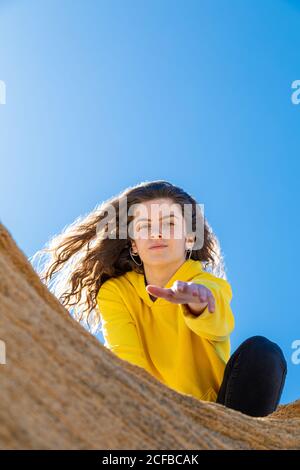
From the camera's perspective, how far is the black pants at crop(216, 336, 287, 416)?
3.05 metres

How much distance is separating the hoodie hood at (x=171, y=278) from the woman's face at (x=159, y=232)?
8 cm

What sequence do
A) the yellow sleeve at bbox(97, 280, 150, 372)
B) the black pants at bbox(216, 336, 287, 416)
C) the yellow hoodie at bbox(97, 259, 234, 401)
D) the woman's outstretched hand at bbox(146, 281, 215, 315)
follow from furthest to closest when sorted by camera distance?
the yellow sleeve at bbox(97, 280, 150, 372), the yellow hoodie at bbox(97, 259, 234, 401), the black pants at bbox(216, 336, 287, 416), the woman's outstretched hand at bbox(146, 281, 215, 315)

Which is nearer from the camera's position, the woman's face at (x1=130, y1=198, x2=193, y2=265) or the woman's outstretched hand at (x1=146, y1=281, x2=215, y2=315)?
the woman's outstretched hand at (x1=146, y1=281, x2=215, y2=315)

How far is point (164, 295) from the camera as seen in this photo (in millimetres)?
2570

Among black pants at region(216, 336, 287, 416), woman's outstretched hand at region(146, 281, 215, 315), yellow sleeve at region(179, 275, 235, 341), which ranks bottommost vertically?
black pants at region(216, 336, 287, 416)

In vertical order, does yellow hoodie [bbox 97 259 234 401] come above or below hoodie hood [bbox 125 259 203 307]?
below

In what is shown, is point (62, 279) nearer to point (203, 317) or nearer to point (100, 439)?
point (203, 317)

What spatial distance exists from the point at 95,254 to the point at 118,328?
2.85 feet

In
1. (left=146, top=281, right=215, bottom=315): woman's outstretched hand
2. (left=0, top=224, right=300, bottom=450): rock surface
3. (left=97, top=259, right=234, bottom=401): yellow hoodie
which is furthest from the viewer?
(left=97, top=259, right=234, bottom=401): yellow hoodie

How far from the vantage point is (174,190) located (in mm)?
4598

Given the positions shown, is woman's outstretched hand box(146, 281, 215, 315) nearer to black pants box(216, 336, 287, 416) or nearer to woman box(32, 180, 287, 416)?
woman box(32, 180, 287, 416)

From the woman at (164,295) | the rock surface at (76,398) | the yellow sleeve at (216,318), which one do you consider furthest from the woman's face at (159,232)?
the rock surface at (76,398)

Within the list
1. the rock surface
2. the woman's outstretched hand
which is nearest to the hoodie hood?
the woman's outstretched hand
